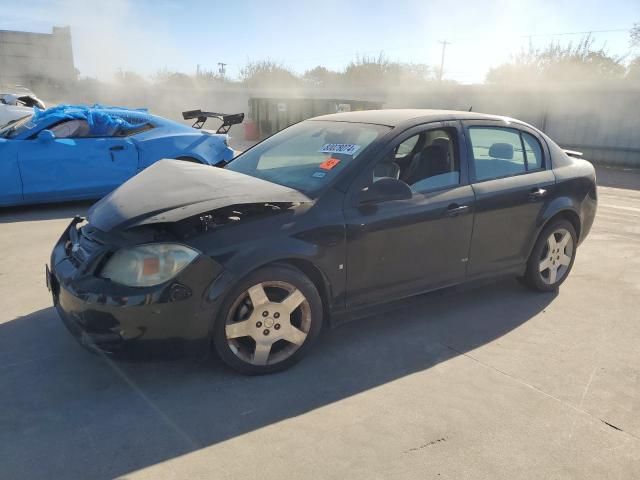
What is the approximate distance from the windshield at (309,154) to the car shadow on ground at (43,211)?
140 inches

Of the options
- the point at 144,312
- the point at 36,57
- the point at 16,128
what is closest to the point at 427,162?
the point at 144,312

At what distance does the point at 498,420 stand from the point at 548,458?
12.1 inches

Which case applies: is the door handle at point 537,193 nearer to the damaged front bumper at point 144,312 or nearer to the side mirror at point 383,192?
the side mirror at point 383,192

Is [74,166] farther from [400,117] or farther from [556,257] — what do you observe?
[556,257]

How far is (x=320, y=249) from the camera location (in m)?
2.91

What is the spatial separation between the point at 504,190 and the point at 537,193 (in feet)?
1.24

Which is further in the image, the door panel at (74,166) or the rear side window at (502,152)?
the door panel at (74,166)

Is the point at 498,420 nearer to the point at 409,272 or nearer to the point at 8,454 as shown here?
the point at 409,272

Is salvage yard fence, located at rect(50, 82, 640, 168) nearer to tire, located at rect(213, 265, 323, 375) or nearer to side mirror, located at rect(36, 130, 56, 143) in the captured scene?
side mirror, located at rect(36, 130, 56, 143)

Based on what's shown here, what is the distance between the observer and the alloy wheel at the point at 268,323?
2.73 meters

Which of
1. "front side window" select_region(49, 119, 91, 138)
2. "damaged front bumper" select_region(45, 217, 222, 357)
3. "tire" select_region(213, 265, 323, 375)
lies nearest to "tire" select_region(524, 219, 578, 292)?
"tire" select_region(213, 265, 323, 375)

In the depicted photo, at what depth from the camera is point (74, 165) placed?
6.29 m

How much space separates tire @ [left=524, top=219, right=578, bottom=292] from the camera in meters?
4.11

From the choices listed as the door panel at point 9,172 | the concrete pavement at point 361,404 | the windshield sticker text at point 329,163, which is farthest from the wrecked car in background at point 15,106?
the windshield sticker text at point 329,163
